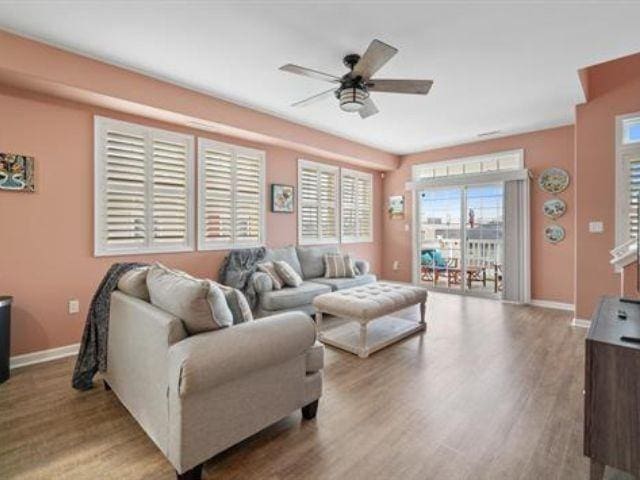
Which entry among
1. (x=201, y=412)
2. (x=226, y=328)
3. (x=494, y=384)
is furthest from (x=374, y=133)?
(x=201, y=412)

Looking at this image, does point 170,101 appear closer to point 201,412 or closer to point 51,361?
A: point 51,361

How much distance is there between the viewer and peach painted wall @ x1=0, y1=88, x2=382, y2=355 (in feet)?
9.75

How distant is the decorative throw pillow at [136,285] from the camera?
2160mm

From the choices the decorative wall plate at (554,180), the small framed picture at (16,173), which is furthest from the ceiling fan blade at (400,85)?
the decorative wall plate at (554,180)

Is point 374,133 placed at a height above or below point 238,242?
above

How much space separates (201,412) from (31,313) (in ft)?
8.39

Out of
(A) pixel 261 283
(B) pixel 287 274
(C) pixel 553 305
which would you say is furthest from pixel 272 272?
(C) pixel 553 305

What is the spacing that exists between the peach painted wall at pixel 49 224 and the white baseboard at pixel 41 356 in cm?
5

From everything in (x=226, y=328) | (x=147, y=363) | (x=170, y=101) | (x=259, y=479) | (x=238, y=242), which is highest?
(x=170, y=101)

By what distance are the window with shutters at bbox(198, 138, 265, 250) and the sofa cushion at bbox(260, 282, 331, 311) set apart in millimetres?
1048

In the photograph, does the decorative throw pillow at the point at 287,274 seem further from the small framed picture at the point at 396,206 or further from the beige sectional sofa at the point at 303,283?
the small framed picture at the point at 396,206

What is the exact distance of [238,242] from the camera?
466 centimetres

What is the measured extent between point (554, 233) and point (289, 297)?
4167mm

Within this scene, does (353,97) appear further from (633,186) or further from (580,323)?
(580,323)
